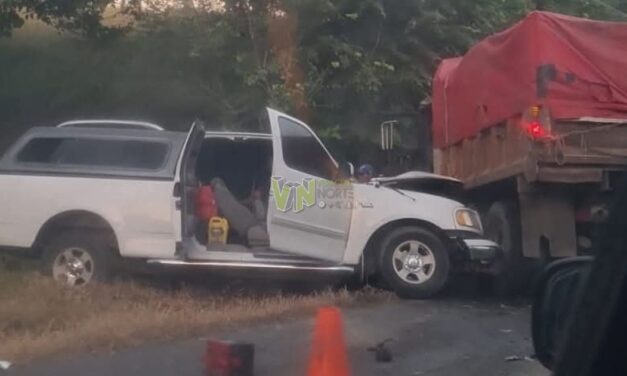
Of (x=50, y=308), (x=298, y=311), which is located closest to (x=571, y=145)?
(x=298, y=311)

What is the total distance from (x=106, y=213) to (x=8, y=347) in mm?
2681

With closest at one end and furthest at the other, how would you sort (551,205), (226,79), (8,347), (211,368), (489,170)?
(211,368)
(8,347)
(551,205)
(489,170)
(226,79)

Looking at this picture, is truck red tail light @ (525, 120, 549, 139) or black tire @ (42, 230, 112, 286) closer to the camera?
truck red tail light @ (525, 120, 549, 139)

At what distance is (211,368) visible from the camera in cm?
862

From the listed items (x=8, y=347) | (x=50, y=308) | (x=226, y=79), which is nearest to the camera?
(x=8, y=347)

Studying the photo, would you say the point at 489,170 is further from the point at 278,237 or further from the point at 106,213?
the point at 106,213

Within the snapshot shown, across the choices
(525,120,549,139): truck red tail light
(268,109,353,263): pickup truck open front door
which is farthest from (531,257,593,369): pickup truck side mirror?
(268,109,353,263): pickup truck open front door

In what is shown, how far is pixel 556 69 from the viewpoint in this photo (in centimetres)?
1194

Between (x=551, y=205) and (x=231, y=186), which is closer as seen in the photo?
(x=551, y=205)

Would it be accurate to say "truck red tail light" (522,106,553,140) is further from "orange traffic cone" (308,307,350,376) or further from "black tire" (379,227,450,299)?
"orange traffic cone" (308,307,350,376)

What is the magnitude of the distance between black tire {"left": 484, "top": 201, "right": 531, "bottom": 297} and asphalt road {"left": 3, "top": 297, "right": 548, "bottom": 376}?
2.64 feet

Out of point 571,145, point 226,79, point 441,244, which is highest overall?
point 226,79

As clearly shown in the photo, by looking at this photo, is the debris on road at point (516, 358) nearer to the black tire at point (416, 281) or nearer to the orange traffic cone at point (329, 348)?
the orange traffic cone at point (329, 348)

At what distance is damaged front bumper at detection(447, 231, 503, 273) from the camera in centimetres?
1261
